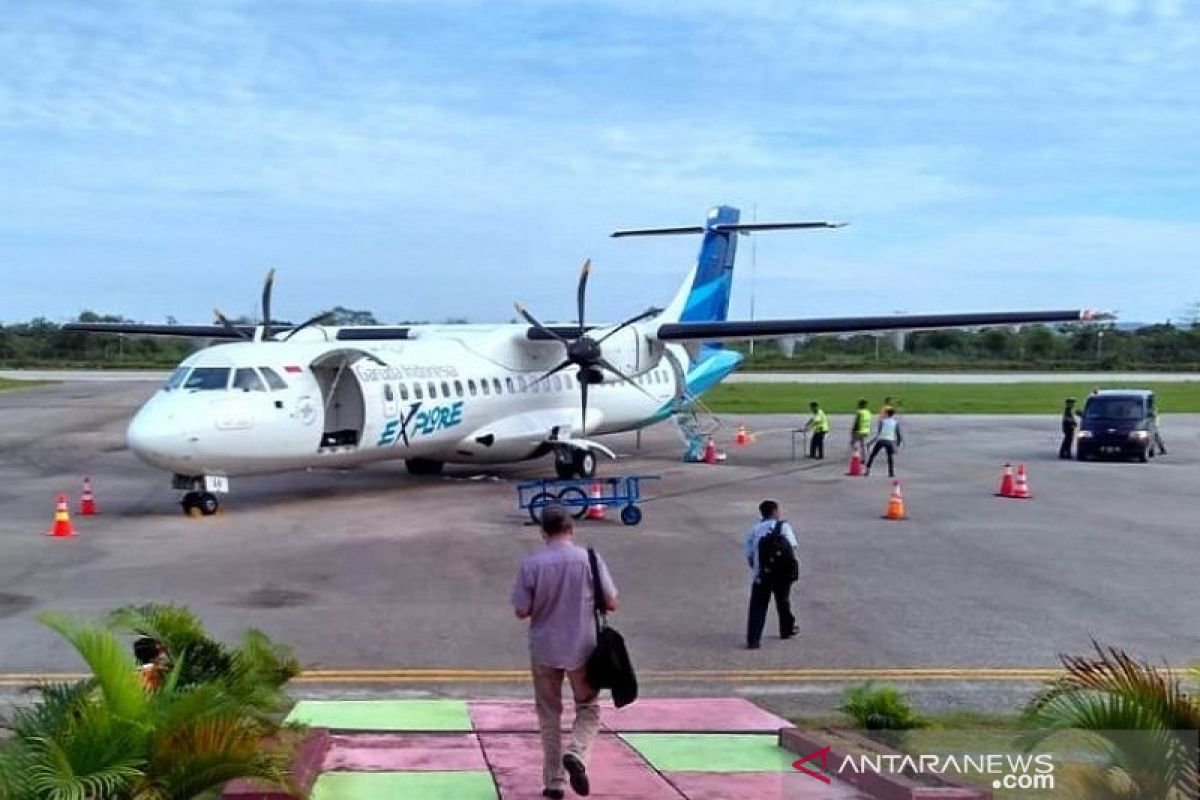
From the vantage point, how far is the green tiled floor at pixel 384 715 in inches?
354

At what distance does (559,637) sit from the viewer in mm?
7340

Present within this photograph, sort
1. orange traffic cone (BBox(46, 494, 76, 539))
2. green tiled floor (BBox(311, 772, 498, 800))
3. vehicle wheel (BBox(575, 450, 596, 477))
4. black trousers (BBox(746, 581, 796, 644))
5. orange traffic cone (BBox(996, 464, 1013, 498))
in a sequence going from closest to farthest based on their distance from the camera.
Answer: green tiled floor (BBox(311, 772, 498, 800))
black trousers (BBox(746, 581, 796, 644))
orange traffic cone (BBox(46, 494, 76, 539))
orange traffic cone (BBox(996, 464, 1013, 498))
vehicle wheel (BBox(575, 450, 596, 477))

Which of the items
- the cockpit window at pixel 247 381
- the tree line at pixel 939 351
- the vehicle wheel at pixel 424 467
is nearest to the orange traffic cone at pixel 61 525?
the cockpit window at pixel 247 381

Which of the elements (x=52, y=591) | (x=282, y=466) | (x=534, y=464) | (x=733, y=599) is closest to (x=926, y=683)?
(x=733, y=599)

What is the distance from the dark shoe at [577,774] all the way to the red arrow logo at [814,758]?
1.38 meters

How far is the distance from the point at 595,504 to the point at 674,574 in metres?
4.45

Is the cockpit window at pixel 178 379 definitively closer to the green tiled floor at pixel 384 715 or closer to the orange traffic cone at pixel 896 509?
the orange traffic cone at pixel 896 509

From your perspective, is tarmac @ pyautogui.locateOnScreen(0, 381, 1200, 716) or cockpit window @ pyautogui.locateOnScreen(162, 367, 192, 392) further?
cockpit window @ pyautogui.locateOnScreen(162, 367, 192, 392)

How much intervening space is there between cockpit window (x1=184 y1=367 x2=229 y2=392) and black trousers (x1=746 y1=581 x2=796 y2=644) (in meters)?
11.2

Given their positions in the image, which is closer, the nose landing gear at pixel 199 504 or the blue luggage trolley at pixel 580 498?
the blue luggage trolley at pixel 580 498

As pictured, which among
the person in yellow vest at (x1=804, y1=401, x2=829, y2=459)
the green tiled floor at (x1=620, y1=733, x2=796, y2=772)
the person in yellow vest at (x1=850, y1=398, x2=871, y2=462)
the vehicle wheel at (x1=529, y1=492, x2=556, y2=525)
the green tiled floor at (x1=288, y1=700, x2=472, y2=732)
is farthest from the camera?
the person in yellow vest at (x1=804, y1=401, x2=829, y2=459)

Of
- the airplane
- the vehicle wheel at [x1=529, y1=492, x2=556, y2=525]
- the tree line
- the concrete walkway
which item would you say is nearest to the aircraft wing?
the airplane

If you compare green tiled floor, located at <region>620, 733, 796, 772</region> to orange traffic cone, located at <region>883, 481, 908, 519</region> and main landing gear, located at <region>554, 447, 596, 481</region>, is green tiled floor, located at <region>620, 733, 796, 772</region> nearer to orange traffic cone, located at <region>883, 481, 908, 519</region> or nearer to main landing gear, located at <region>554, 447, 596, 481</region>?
orange traffic cone, located at <region>883, 481, 908, 519</region>

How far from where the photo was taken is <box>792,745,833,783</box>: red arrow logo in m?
7.67
